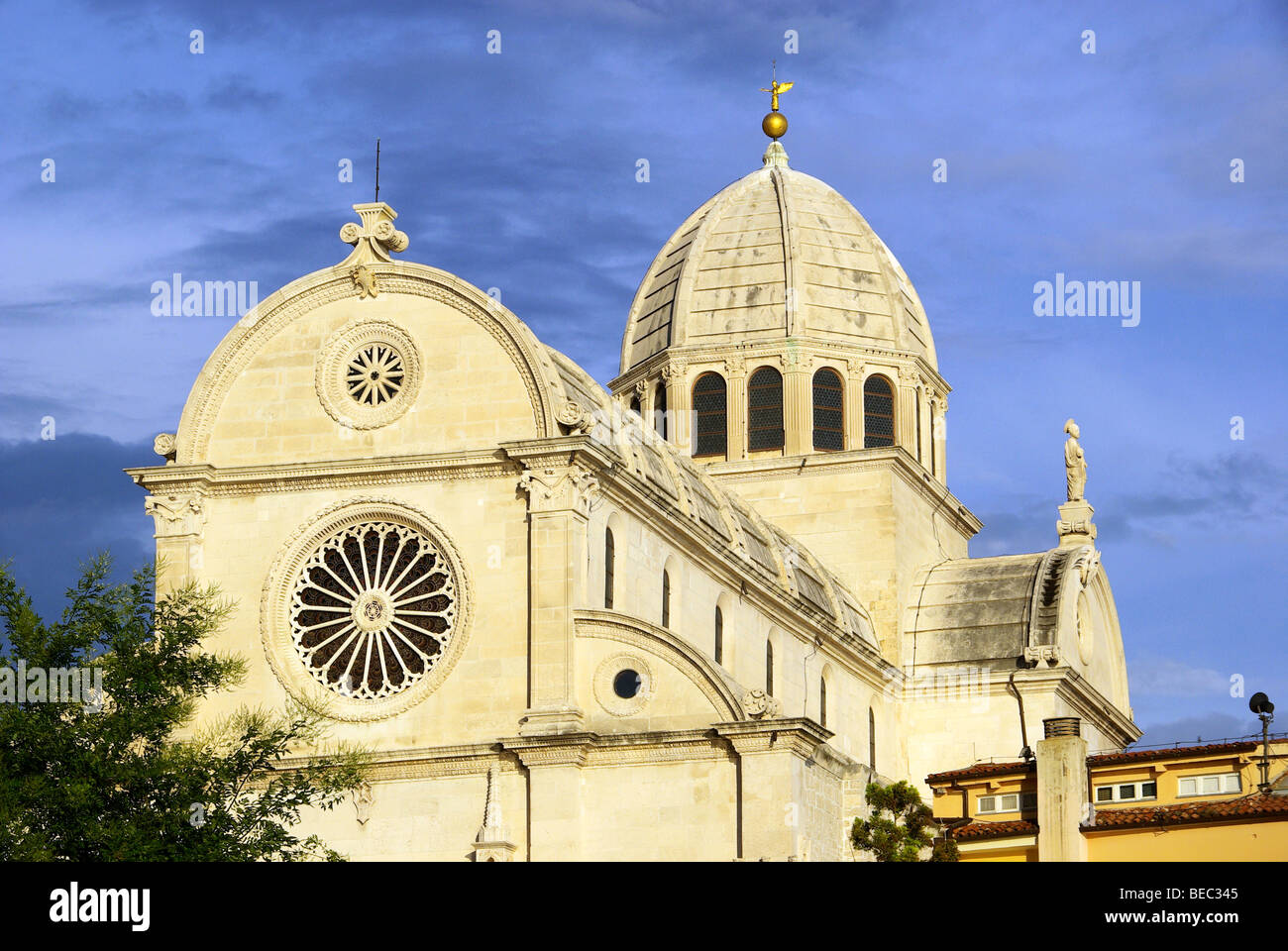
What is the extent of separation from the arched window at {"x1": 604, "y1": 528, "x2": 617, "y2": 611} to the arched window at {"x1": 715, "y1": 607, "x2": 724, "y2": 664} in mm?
5618

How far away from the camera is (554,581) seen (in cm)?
4812

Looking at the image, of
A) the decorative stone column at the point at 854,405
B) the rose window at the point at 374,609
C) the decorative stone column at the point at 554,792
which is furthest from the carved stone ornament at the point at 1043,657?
the decorative stone column at the point at 554,792

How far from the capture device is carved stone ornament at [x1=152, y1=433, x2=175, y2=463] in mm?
51938

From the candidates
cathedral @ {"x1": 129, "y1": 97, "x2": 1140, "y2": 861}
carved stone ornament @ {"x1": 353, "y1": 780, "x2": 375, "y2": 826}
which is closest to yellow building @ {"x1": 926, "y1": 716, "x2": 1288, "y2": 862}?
cathedral @ {"x1": 129, "y1": 97, "x2": 1140, "y2": 861}

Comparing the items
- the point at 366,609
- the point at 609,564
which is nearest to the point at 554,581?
the point at 609,564

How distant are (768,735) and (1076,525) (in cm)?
2790

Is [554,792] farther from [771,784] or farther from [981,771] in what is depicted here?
[981,771]

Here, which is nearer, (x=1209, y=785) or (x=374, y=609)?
(x=374, y=609)

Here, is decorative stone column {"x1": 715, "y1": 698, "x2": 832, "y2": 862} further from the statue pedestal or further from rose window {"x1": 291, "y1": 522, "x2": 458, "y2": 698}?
the statue pedestal

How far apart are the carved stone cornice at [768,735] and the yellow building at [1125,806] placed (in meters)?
7.34

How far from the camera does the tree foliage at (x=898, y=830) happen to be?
4969 centimetres

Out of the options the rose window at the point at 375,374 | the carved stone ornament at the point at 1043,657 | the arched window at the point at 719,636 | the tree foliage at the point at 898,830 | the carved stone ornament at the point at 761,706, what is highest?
Result: the rose window at the point at 375,374

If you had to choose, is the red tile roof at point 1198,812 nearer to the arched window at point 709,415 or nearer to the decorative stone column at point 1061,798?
the decorative stone column at point 1061,798
